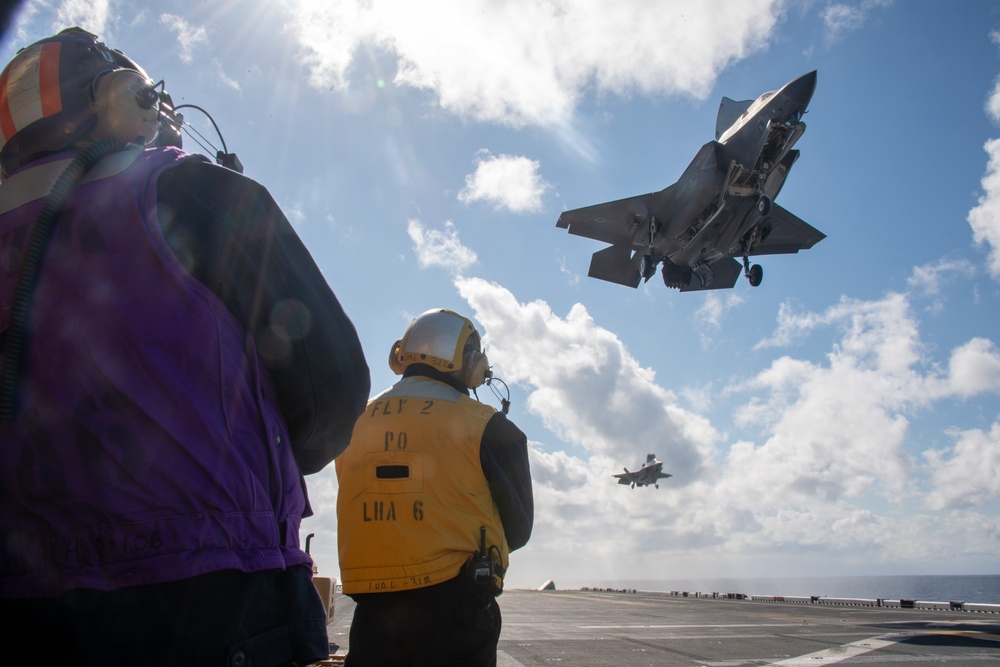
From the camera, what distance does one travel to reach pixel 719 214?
24.3 metres

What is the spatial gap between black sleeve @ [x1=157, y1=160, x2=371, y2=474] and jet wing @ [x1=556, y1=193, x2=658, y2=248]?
27.5 meters

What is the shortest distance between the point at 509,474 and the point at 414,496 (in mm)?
528

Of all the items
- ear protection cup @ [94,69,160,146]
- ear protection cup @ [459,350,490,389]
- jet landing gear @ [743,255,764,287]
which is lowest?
ear protection cup @ [459,350,490,389]

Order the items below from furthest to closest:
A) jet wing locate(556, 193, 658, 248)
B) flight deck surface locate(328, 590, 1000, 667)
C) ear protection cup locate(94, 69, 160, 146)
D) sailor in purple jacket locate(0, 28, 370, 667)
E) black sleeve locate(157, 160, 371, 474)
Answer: jet wing locate(556, 193, 658, 248) → flight deck surface locate(328, 590, 1000, 667) → ear protection cup locate(94, 69, 160, 146) → black sleeve locate(157, 160, 371, 474) → sailor in purple jacket locate(0, 28, 370, 667)

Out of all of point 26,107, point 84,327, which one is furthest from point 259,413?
point 26,107

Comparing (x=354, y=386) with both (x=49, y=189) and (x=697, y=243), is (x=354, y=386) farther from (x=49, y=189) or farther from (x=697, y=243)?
(x=697, y=243)

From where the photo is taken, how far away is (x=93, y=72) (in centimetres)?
206

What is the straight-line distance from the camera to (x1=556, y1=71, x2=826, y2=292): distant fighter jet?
2253cm

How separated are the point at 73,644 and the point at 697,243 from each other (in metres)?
26.6

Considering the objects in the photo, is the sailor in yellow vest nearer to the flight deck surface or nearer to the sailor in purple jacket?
the sailor in purple jacket

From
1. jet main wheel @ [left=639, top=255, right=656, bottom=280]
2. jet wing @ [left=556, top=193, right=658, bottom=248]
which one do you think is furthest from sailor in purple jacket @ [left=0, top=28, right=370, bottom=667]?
jet wing @ [left=556, top=193, right=658, bottom=248]

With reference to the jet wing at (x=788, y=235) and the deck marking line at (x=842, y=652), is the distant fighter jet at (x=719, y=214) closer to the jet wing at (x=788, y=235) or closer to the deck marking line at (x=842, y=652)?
the jet wing at (x=788, y=235)

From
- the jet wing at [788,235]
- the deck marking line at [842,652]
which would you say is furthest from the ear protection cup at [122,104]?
the jet wing at [788,235]

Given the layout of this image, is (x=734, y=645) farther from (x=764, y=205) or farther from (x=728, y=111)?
(x=728, y=111)
